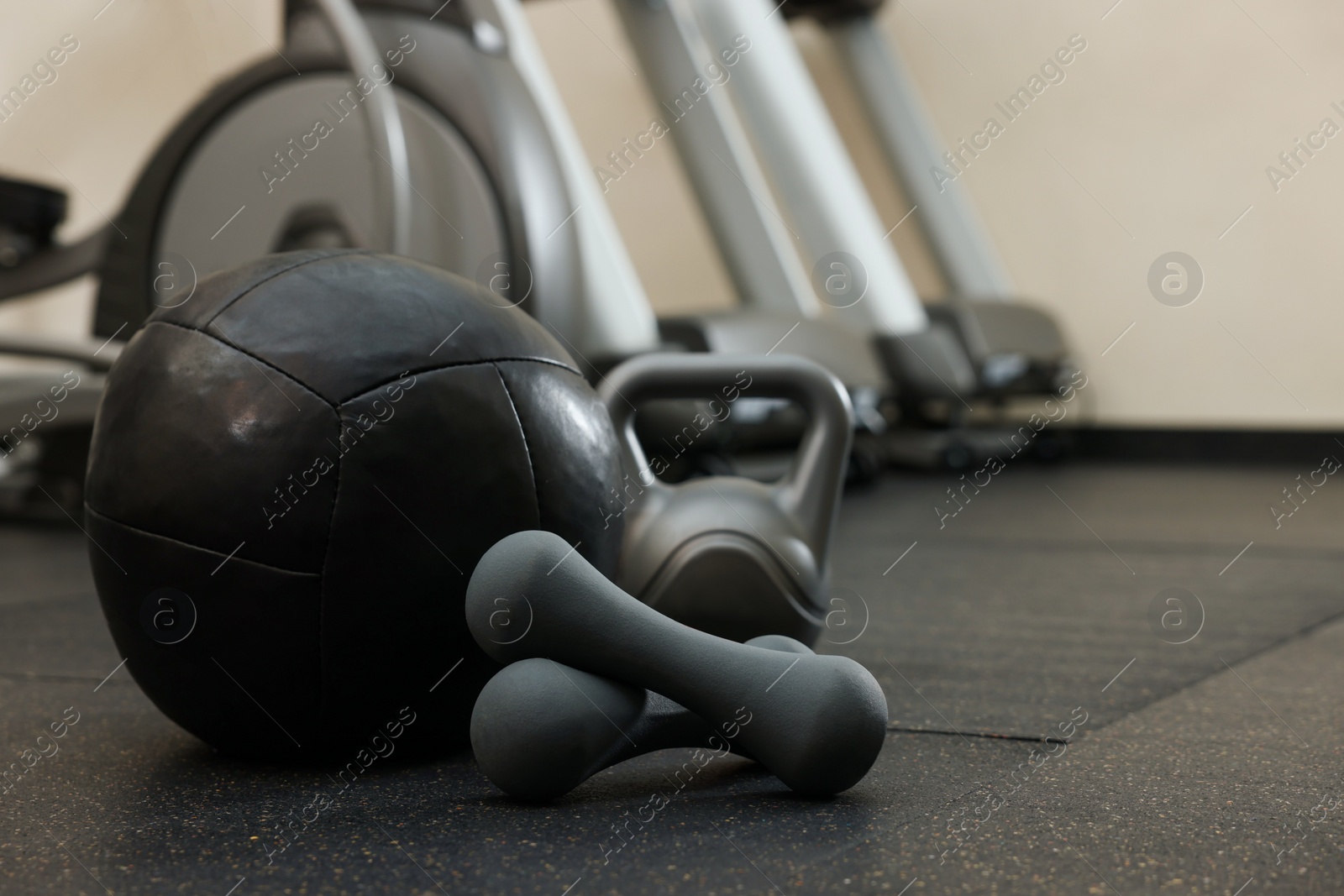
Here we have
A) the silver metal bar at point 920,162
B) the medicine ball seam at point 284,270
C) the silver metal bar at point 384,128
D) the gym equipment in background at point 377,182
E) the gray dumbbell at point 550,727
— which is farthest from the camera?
the silver metal bar at point 920,162

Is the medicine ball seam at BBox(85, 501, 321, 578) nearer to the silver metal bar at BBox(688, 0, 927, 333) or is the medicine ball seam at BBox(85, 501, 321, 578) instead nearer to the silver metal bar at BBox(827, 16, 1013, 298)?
the silver metal bar at BBox(688, 0, 927, 333)

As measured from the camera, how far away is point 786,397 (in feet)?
4.87

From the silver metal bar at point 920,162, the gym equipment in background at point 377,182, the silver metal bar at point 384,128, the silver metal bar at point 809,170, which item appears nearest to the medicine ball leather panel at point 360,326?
the silver metal bar at point 384,128

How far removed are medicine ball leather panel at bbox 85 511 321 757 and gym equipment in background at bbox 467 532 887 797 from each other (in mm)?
167

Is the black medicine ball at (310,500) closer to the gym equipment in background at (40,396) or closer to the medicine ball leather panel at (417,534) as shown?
the medicine ball leather panel at (417,534)

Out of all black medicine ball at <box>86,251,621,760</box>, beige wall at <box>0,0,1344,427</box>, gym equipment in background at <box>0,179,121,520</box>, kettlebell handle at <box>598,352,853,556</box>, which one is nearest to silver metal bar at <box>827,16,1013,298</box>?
beige wall at <box>0,0,1344,427</box>

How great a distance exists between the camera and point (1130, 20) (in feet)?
17.2

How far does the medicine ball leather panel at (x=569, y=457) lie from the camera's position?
1071 mm

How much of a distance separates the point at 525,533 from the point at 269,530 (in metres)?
0.21

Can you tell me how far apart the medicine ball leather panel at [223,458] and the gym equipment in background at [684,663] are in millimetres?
172

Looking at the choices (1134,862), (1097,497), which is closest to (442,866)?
(1134,862)

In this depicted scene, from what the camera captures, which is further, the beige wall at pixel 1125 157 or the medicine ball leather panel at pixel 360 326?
the beige wall at pixel 1125 157

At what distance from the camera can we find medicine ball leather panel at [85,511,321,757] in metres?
0.98

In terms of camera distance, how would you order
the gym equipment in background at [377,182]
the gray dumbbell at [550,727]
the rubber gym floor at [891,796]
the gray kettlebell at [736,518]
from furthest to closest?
the gym equipment in background at [377,182] → the gray kettlebell at [736,518] → the gray dumbbell at [550,727] → the rubber gym floor at [891,796]
